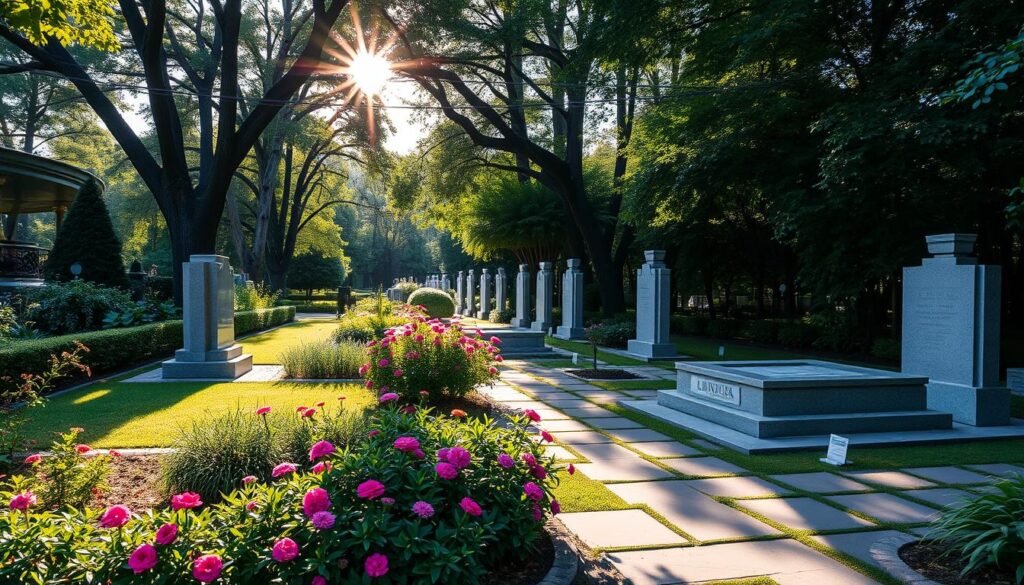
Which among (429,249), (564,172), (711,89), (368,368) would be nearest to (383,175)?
(564,172)

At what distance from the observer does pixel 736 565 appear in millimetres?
3281

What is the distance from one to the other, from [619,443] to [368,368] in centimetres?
326

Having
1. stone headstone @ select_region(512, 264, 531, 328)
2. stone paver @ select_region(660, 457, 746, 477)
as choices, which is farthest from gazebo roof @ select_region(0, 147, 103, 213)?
stone paver @ select_region(660, 457, 746, 477)

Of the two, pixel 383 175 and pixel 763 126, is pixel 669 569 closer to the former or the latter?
pixel 763 126

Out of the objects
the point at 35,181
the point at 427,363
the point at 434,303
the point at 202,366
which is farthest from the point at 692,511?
the point at 434,303

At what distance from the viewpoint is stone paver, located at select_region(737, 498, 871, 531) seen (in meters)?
3.91

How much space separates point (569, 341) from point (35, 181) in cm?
1596

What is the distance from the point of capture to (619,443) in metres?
6.14

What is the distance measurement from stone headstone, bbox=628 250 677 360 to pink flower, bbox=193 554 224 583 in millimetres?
12434

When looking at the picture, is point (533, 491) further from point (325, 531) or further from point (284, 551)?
point (284, 551)

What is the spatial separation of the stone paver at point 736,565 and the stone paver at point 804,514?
1.30ft

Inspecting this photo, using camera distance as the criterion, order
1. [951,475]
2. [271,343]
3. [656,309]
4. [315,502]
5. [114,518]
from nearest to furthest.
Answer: [114,518], [315,502], [951,475], [656,309], [271,343]

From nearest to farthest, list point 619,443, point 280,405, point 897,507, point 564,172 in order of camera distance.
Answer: point 897,507, point 619,443, point 280,405, point 564,172

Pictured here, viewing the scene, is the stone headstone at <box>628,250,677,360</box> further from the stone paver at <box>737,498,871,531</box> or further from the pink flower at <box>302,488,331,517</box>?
the pink flower at <box>302,488,331,517</box>
